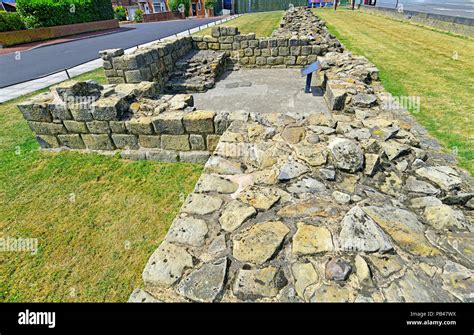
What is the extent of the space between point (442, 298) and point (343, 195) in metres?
1.14

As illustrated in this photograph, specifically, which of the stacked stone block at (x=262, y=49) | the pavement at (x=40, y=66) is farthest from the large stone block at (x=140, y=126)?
the stacked stone block at (x=262, y=49)

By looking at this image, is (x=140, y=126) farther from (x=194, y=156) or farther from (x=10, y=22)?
(x=10, y=22)

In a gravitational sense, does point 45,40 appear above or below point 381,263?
above

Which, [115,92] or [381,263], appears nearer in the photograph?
[381,263]

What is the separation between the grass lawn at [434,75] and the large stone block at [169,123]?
5.02 m

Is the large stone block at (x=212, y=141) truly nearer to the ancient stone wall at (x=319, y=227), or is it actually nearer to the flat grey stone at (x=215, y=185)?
the ancient stone wall at (x=319, y=227)

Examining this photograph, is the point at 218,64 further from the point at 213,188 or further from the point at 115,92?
the point at 213,188

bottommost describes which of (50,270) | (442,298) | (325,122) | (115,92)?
(50,270)

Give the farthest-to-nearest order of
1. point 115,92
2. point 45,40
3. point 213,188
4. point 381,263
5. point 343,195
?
1. point 45,40
2. point 115,92
3. point 213,188
4. point 343,195
5. point 381,263

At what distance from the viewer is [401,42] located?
46.4ft

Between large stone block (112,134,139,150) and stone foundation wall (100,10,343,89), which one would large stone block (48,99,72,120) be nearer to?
large stone block (112,134,139,150)
